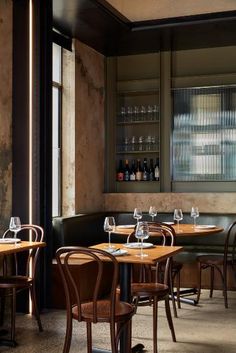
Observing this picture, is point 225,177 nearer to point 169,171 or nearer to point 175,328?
point 169,171

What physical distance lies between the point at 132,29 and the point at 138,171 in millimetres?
2085

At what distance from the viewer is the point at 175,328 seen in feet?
15.1

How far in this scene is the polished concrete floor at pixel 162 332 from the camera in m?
4.08

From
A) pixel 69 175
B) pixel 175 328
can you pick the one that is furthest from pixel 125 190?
pixel 175 328

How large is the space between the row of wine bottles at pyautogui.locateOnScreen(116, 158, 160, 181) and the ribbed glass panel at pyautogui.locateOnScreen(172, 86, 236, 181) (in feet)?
1.01

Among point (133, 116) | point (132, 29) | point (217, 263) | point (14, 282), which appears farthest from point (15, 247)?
point (133, 116)

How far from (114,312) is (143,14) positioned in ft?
14.4

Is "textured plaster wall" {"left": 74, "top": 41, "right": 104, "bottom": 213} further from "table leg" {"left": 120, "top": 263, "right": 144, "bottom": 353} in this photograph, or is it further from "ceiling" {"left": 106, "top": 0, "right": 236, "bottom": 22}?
"table leg" {"left": 120, "top": 263, "right": 144, "bottom": 353}

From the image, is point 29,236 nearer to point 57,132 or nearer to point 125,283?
point 125,283

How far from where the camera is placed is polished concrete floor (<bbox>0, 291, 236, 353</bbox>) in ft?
13.4

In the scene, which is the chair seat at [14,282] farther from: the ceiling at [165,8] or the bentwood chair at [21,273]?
the ceiling at [165,8]

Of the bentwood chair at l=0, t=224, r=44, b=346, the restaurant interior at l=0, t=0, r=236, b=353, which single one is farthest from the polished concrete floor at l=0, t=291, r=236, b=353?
the bentwood chair at l=0, t=224, r=44, b=346

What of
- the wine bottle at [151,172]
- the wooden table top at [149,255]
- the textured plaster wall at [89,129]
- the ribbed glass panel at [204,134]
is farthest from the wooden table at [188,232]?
the wine bottle at [151,172]

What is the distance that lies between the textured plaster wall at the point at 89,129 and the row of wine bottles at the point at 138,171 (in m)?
0.30
